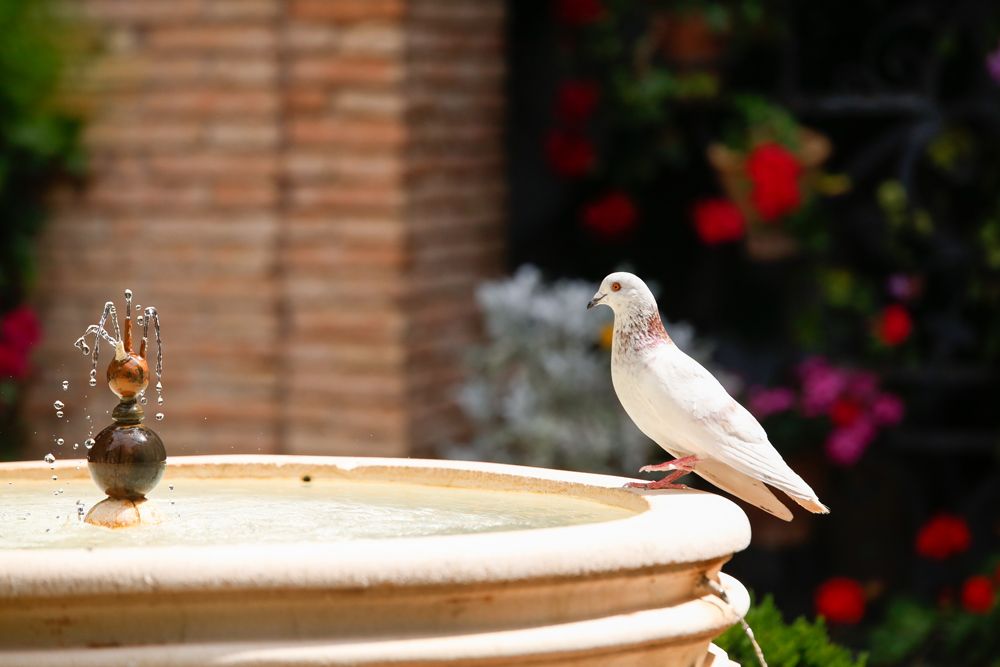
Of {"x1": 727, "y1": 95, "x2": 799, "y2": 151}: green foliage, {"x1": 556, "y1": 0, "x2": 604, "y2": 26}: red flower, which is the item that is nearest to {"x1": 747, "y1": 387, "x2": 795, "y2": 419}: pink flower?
{"x1": 727, "y1": 95, "x2": 799, "y2": 151}: green foliage

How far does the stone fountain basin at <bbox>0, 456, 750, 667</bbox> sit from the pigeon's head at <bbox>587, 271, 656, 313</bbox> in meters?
0.59

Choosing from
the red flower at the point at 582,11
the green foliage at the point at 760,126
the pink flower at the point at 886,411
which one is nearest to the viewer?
the pink flower at the point at 886,411

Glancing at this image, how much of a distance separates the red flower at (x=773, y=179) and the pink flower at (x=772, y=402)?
0.64m

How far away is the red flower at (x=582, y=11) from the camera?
647cm

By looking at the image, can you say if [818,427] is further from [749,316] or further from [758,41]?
[758,41]

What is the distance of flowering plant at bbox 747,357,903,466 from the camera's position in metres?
5.91

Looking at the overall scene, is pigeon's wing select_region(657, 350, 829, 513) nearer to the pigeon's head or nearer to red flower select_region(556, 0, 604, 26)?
the pigeon's head

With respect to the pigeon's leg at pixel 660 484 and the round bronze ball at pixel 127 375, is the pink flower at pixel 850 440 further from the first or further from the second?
the round bronze ball at pixel 127 375

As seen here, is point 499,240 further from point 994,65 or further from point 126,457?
point 126,457

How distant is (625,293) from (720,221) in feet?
12.1

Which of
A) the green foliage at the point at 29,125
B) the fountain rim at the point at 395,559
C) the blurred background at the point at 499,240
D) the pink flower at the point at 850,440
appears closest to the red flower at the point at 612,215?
the blurred background at the point at 499,240

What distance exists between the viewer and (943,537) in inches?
233

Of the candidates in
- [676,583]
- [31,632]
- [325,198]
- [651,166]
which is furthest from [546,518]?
[651,166]

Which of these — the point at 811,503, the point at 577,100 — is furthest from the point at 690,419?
the point at 577,100
